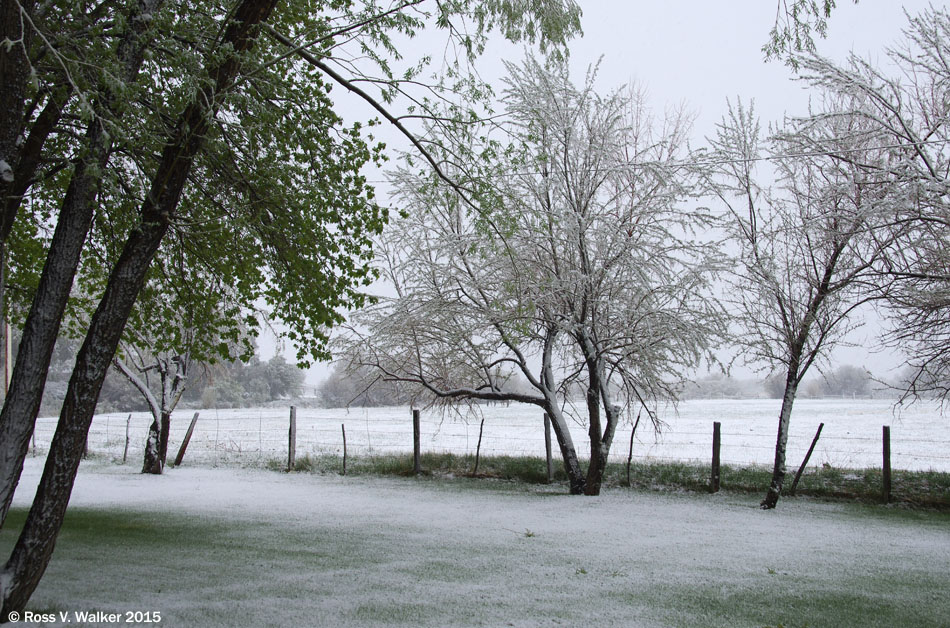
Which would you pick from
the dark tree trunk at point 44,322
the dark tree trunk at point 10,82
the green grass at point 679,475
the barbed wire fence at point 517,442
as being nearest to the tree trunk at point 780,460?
the green grass at point 679,475

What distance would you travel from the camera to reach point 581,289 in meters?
11.2

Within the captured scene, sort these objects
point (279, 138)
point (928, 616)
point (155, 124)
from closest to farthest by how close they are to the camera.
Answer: point (928, 616) < point (155, 124) < point (279, 138)

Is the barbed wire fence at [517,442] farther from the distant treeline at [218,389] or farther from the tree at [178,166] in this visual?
the distant treeline at [218,389]

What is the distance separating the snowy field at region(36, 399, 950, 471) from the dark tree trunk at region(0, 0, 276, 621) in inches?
409

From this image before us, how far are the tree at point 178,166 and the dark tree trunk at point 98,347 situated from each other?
10 mm

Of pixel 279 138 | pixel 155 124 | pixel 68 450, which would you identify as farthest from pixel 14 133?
pixel 279 138

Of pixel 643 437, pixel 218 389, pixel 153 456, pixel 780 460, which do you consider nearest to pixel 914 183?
pixel 780 460

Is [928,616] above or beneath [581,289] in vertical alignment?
beneath

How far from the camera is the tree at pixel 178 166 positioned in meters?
4.26

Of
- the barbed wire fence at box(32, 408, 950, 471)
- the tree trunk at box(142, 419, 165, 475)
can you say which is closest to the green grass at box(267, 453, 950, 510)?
the barbed wire fence at box(32, 408, 950, 471)

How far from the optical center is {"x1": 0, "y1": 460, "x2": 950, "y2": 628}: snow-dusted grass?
446 centimetres

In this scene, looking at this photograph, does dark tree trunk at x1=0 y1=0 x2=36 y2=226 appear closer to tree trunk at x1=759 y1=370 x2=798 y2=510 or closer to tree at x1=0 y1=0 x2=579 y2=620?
tree at x1=0 y1=0 x2=579 y2=620

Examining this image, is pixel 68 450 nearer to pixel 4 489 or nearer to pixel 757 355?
pixel 4 489

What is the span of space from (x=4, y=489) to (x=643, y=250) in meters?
9.56
